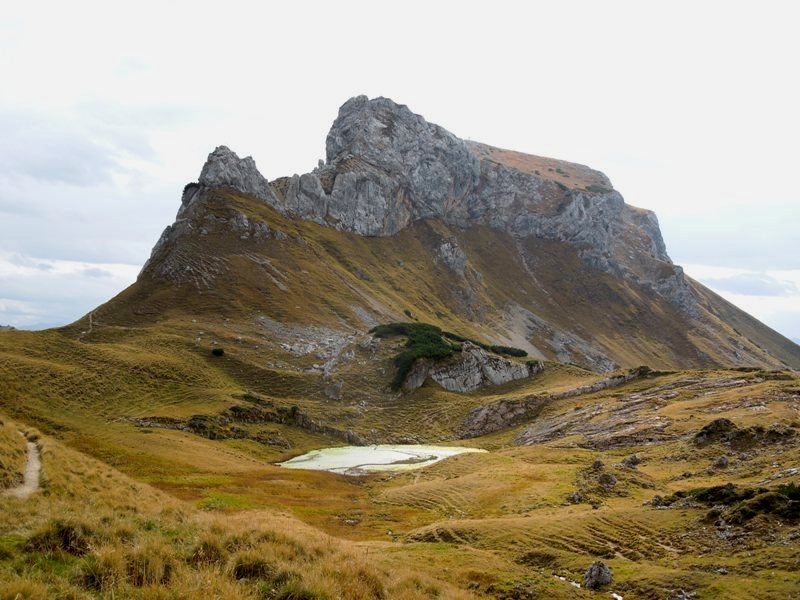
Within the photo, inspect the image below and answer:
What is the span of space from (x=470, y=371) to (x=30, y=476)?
9512 centimetres

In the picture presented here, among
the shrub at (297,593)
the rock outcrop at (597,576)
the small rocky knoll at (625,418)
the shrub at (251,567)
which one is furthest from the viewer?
the small rocky knoll at (625,418)

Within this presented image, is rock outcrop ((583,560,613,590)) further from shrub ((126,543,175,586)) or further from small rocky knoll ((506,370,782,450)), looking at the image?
small rocky knoll ((506,370,782,450))

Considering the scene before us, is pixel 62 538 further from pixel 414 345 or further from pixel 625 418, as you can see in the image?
pixel 414 345

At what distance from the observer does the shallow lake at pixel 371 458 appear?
224 feet

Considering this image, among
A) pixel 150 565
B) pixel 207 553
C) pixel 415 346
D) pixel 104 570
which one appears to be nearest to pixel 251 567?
pixel 207 553

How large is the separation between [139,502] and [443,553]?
14.3 metres

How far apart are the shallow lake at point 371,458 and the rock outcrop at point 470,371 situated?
2612 cm

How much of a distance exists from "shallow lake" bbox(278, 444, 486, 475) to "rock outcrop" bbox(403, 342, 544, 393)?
26.1 meters

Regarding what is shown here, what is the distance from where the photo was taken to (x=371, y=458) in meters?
74.1

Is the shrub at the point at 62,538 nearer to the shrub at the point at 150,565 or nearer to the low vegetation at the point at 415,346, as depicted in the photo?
the shrub at the point at 150,565

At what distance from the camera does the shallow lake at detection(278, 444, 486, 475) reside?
68.2 metres

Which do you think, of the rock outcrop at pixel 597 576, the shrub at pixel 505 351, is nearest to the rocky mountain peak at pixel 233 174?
the shrub at pixel 505 351

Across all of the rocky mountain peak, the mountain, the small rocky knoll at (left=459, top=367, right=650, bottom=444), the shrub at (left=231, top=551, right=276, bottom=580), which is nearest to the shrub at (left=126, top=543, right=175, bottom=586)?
the mountain

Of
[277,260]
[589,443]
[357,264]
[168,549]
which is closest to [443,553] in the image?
[168,549]
